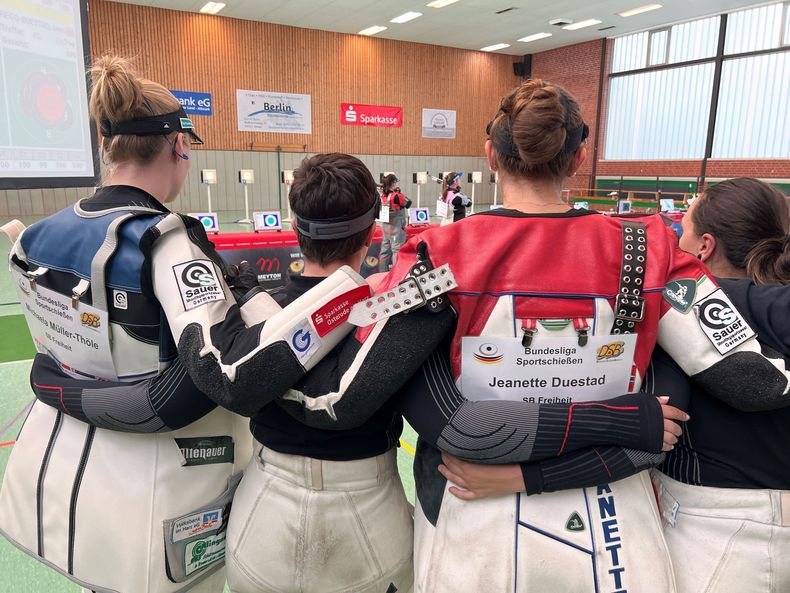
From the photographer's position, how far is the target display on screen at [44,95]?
1990 millimetres

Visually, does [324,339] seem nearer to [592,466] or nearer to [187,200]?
[592,466]

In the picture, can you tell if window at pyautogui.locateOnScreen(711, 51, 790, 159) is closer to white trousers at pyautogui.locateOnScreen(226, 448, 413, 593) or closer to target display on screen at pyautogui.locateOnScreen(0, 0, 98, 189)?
target display on screen at pyautogui.locateOnScreen(0, 0, 98, 189)

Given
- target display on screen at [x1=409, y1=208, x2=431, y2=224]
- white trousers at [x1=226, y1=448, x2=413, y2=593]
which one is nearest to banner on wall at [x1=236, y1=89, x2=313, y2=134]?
target display on screen at [x1=409, y1=208, x2=431, y2=224]

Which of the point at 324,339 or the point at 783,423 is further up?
the point at 324,339

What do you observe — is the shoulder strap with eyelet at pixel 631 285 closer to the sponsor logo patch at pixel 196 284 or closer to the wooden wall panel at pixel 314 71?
the sponsor logo patch at pixel 196 284

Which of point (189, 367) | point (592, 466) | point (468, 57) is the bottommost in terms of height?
point (592, 466)

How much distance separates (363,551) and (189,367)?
0.55 m

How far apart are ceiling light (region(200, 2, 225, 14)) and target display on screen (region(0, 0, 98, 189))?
1359 cm

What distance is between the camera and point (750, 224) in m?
1.44

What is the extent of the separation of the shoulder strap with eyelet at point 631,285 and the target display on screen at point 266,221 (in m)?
7.25

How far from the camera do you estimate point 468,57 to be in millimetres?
19031

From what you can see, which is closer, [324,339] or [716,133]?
[324,339]

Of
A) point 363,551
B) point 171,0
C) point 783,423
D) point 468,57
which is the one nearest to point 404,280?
point 363,551

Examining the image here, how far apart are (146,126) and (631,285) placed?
1.13 metres
